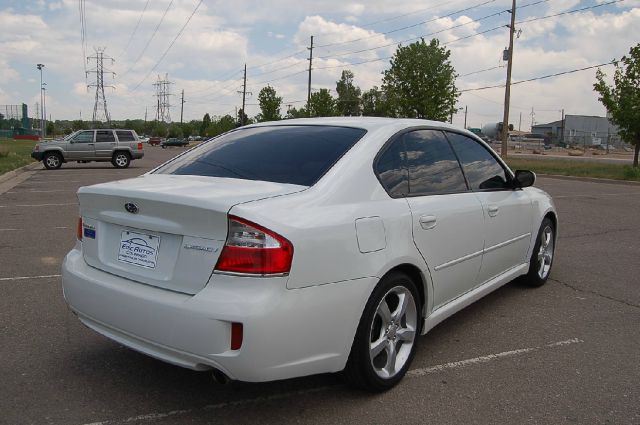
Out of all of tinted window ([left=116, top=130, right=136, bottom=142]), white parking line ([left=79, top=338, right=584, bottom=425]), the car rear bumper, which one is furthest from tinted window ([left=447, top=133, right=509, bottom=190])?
tinted window ([left=116, top=130, right=136, bottom=142])

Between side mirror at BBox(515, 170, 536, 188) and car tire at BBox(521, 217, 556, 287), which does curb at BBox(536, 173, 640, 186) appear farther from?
side mirror at BBox(515, 170, 536, 188)

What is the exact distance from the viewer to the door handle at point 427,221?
11.1 ft

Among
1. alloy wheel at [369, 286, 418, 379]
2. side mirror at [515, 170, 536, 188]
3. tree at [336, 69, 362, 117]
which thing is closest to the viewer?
alloy wheel at [369, 286, 418, 379]

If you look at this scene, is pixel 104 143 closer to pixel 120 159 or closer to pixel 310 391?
pixel 120 159

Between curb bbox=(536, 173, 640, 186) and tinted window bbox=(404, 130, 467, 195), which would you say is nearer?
tinted window bbox=(404, 130, 467, 195)

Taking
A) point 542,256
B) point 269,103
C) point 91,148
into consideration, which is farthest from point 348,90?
point 542,256

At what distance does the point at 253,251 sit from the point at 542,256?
12.9ft

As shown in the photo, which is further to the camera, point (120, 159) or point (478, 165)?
point (120, 159)

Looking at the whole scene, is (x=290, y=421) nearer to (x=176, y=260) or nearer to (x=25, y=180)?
(x=176, y=260)

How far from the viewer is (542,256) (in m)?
5.50

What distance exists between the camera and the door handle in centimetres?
339

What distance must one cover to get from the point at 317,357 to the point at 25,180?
716 inches

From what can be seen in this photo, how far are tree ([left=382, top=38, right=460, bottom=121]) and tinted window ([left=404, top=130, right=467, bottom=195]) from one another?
2710 centimetres

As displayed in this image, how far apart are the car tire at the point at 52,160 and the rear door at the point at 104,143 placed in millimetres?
1618
